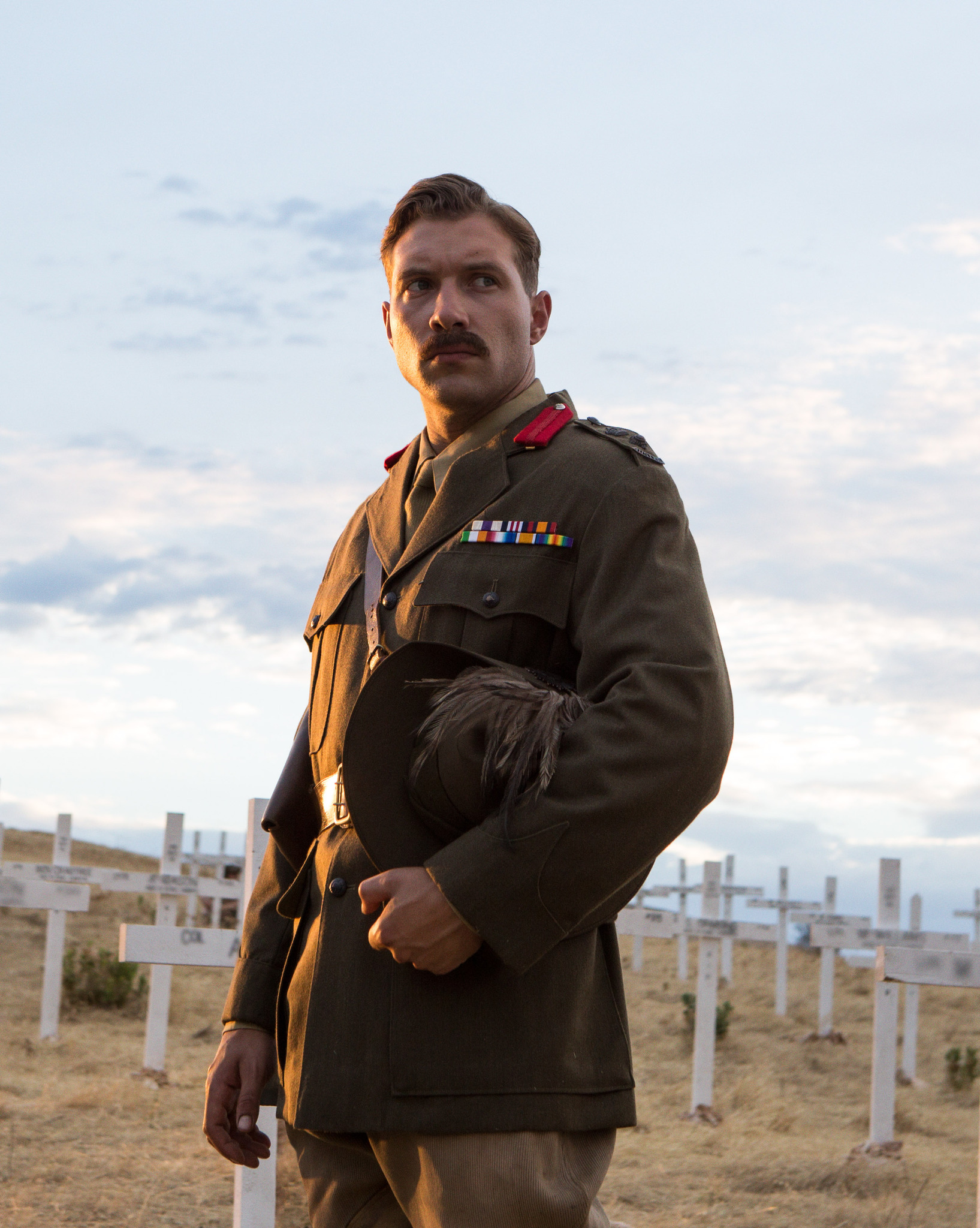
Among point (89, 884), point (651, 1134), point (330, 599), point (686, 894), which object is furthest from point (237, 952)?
point (686, 894)

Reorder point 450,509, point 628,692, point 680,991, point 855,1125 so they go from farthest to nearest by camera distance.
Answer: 1. point 680,991
2. point 855,1125
3. point 450,509
4. point 628,692

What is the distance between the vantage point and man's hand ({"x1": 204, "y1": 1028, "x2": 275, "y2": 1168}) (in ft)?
7.80

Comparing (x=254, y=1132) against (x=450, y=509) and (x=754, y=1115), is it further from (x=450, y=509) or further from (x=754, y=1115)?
(x=754, y=1115)

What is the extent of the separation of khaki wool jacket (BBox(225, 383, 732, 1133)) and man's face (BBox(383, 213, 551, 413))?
138 millimetres

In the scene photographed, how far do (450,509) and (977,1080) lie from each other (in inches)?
448

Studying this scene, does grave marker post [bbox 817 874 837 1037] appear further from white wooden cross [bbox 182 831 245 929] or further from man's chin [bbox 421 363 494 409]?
man's chin [bbox 421 363 494 409]

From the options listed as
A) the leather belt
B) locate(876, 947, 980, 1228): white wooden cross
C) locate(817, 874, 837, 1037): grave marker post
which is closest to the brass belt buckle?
the leather belt

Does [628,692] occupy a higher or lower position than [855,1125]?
higher

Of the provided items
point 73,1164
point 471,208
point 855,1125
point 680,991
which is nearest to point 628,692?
point 471,208

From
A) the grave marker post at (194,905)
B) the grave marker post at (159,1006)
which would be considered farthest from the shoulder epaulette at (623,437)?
the grave marker post at (194,905)

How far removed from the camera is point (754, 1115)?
898 centimetres

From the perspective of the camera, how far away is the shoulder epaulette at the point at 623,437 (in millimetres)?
2211

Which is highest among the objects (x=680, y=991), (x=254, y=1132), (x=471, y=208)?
(x=471, y=208)

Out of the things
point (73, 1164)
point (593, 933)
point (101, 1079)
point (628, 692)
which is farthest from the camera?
point (101, 1079)
